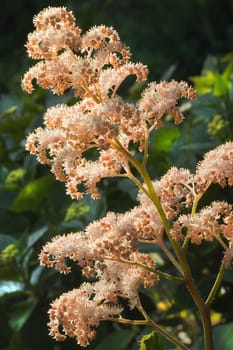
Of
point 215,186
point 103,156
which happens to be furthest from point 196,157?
point 103,156

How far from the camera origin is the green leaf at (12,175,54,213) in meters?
1.35

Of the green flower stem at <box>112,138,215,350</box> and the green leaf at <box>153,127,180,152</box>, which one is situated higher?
the green leaf at <box>153,127,180,152</box>

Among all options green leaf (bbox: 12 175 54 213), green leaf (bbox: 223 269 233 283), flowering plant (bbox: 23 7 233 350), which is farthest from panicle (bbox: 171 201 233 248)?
green leaf (bbox: 12 175 54 213)

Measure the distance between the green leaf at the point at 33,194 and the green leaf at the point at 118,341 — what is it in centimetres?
35

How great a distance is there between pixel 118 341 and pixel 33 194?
15.0 inches

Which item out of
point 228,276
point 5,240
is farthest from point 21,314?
point 228,276

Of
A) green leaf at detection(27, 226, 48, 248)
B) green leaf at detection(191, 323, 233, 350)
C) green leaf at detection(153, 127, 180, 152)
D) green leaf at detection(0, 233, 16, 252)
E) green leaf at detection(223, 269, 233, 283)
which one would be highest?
green leaf at detection(153, 127, 180, 152)

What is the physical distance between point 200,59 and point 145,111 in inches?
165

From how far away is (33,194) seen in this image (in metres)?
1.38

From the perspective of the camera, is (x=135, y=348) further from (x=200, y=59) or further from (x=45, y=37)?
(x=200, y=59)

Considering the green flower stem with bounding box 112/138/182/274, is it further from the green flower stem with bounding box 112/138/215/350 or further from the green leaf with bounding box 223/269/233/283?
the green leaf with bounding box 223/269/233/283

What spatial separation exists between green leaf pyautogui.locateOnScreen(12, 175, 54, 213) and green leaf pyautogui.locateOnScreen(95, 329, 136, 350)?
346 millimetres

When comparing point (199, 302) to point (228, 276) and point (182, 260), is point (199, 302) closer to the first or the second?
point (182, 260)

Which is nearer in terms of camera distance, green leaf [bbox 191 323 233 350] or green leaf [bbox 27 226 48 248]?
green leaf [bbox 191 323 233 350]
